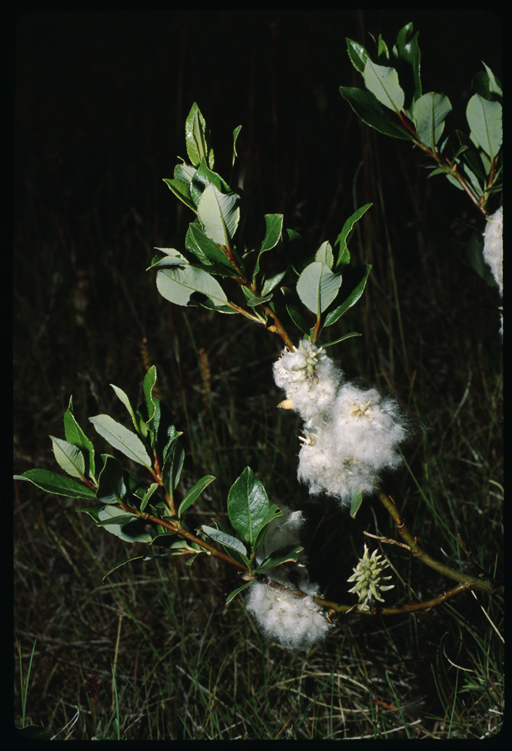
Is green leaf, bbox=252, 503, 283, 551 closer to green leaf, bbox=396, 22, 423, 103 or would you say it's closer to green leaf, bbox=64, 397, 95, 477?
green leaf, bbox=64, 397, 95, 477

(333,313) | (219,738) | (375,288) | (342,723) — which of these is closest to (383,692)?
(342,723)

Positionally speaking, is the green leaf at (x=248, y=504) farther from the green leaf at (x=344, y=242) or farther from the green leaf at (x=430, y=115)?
the green leaf at (x=430, y=115)

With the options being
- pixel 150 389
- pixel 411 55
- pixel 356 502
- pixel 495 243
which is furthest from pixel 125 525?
pixel 411 55

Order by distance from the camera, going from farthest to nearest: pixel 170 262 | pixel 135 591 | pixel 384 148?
pixel 384 148, pixel 135 591, pixel 170 262

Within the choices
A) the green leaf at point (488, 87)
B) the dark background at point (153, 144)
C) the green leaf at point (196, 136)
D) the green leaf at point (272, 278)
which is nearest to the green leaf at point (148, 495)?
the green leaf at point (272, 278)

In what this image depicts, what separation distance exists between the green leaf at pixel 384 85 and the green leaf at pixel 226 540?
1.82ft

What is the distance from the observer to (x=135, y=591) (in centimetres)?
132

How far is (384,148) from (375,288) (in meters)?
0.85

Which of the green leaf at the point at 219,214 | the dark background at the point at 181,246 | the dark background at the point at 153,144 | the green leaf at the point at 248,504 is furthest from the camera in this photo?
the dark background at the point at 153,144

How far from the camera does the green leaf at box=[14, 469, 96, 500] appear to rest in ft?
2.20

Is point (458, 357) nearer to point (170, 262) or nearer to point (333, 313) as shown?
point (333, 313)

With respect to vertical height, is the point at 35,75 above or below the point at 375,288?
above

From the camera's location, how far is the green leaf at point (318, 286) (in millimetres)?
622

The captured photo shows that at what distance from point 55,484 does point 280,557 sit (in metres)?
0.29
